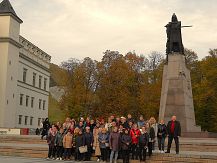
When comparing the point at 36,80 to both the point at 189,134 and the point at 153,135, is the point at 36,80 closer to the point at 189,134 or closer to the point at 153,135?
the point at 189,134

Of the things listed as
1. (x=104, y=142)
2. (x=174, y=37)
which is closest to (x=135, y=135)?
(x=104, y=142)

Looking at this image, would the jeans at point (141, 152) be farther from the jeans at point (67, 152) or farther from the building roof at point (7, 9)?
the building roof at point (7, 9)

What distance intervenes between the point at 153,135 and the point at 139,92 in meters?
33.7

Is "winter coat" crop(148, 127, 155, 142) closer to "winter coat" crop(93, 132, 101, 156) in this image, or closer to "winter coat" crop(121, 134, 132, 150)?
"winter coat" crop(121, 134, 132, 150)

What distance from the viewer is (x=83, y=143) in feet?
57.1

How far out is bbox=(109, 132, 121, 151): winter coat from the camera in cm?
1604

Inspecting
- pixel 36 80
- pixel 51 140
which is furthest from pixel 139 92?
pixel 51 140

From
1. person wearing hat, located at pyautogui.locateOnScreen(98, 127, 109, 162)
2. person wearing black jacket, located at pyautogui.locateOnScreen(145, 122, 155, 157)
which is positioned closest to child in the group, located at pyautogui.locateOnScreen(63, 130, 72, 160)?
person wearing hat, located at pyautogui.locateOnScreen(98, 127, 109, 162)

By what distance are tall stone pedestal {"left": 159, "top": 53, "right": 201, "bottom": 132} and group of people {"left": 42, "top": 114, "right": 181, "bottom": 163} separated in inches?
367

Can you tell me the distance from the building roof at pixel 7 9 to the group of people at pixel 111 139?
36.7m

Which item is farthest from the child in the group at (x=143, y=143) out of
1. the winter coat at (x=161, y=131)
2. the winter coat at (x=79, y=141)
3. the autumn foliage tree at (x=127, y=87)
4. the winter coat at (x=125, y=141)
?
the autumn foliage tree at (x=127, y=87)

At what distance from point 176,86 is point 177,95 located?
0.69 meters

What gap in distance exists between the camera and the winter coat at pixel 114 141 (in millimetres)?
16042

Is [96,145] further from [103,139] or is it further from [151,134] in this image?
[151,134]
